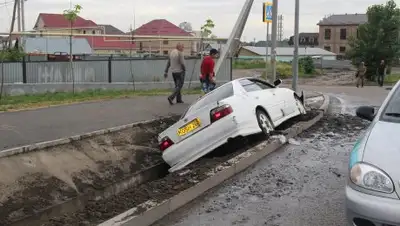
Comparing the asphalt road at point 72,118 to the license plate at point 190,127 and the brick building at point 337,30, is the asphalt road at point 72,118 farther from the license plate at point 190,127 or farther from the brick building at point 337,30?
the brick building at point 337,30

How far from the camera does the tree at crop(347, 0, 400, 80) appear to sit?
36.8m

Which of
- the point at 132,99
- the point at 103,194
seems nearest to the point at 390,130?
the point at 103,194

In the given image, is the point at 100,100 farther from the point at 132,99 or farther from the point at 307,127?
the point at 307,127

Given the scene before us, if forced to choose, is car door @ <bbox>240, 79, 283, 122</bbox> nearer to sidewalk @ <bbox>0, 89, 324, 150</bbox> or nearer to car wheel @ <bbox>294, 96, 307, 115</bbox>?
car wheel @ <bbox>294, 96, 307, 115</bbox>

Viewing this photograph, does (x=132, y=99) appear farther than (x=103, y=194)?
Yes

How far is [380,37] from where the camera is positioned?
36688 mm

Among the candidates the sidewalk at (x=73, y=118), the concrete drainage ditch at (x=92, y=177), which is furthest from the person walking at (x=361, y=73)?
the concrete drainage ditch at (x=92, y=177)

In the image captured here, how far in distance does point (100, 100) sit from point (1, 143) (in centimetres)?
684

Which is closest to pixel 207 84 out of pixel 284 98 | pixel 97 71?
pixel 284 98

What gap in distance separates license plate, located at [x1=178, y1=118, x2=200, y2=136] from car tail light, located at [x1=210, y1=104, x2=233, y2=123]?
264 millimetres

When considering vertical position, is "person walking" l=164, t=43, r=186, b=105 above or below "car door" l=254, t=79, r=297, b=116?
above

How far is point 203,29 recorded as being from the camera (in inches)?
1054

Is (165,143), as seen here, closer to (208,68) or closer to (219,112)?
(219,112)

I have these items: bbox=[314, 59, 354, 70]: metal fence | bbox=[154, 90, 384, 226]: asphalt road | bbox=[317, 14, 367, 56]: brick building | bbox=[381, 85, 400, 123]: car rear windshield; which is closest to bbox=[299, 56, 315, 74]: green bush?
bbox=[314, 59, 354, 70]: metal fence
